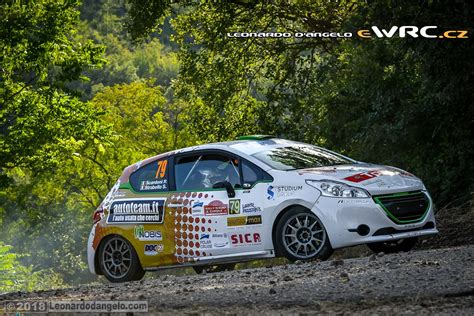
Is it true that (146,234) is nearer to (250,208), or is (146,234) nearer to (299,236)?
(250,208)

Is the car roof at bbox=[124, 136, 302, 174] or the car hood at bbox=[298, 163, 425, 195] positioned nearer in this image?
the car hood at bbox=[298, 163, 425, 195]

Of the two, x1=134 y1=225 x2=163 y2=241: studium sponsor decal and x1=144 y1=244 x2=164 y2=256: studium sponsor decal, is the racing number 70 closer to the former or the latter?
x1=134 y1=225 x2=163 y2=241: studium sponsor decal

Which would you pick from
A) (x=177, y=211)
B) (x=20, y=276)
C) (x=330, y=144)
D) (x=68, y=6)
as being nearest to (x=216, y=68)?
(x=330, y=144)

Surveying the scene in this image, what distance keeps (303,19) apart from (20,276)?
117 feet

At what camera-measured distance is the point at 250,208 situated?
1213 centimetres

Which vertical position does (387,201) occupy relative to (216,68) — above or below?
below

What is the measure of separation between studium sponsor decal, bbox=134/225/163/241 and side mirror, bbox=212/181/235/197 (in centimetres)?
98

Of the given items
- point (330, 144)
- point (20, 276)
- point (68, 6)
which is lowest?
point (20, 276)

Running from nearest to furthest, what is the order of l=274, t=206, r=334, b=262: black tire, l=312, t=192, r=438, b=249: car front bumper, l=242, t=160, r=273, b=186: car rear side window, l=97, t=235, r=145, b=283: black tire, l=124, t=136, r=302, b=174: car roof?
l=312, t=192, r=438, b=249: car front bumper
l=274, t=206, r=334, b=262: black tire
l=242, t=160, r=273, b=186: car rear side window
l=124, t=136, r=302, b=174: car roof
l=97, t=235, r=145, b=283: black tire

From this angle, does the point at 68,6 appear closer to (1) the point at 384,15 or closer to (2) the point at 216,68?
(2) the point at 216,68

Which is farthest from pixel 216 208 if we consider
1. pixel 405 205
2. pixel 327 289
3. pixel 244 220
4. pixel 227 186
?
pixel 327 289

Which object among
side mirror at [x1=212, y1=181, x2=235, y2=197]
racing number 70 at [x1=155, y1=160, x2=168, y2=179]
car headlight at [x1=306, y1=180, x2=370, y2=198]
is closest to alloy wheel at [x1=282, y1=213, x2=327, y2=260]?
car headlight at [x1=306, y1=180, x2=370, y2=198]

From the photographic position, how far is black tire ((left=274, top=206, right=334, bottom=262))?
11.8 metres

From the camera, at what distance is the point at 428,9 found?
18281 millimetres
